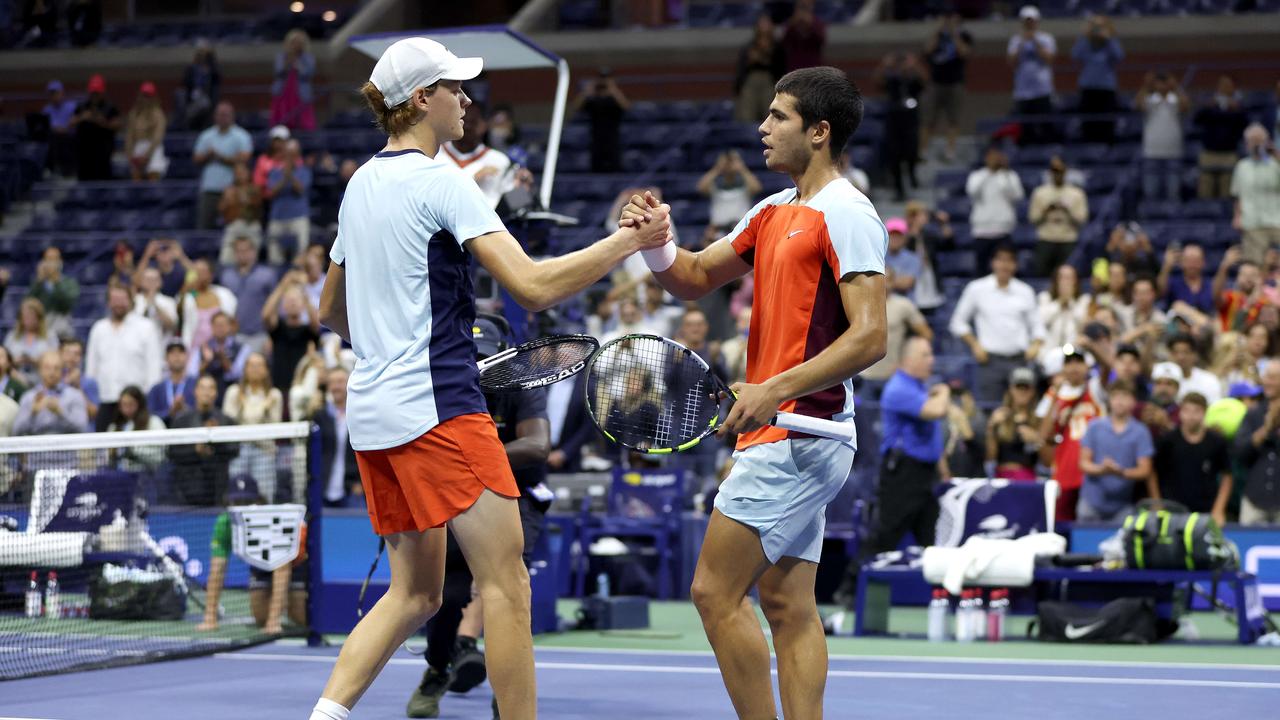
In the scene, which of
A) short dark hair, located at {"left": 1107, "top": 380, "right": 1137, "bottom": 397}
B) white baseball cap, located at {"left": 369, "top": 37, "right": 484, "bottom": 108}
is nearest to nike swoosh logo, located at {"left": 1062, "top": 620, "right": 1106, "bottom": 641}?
short dark hair, located at {"left": 1107, "top": 380, "right": 1137, "bottom": 397}

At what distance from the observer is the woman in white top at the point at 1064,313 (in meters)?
15.3

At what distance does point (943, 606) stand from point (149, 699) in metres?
5.31

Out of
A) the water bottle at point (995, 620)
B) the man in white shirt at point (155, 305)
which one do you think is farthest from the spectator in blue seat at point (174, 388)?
the water bottle at point (995, 620)

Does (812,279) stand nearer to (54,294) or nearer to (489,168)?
(489,168)

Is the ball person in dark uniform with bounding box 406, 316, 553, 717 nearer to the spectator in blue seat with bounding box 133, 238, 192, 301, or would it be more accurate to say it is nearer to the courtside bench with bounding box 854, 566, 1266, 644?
the courtside bench with bounding box 854, 566, 1266, 644

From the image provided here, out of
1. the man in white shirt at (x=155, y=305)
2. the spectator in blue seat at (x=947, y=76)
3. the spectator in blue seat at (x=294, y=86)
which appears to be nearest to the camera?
the man in white shirt at (x=155, y=305)

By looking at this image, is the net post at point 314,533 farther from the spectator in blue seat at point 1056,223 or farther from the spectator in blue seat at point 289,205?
the spectator in blue seat at point 289,205

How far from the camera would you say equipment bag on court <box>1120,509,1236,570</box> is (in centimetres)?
1134

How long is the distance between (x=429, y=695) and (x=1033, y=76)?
14573 millimetres

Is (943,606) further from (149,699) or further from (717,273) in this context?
(717,273)

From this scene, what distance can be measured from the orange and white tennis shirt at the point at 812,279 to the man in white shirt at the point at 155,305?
42.5 feet

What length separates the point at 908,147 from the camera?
67.1ft

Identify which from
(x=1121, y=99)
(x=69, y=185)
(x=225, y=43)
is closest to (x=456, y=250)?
(x=1121, y=99)

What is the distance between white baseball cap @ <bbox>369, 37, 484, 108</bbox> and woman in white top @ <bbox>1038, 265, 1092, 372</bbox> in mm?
10603
